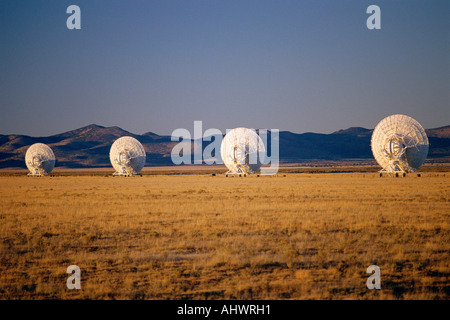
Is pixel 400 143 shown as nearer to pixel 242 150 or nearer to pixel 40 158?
pixel 242 150

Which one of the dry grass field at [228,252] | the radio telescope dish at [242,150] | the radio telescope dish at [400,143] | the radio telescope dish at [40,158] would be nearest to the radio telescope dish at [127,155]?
the radio telescope dish at [242,150]

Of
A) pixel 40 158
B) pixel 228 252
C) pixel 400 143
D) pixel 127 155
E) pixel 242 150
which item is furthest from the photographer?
pixel 40 158

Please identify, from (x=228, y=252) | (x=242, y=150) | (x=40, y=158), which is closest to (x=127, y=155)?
(x=242, y=150)

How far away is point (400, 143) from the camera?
58.7 m

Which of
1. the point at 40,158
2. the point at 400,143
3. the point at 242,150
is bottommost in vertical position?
the point at 40,158

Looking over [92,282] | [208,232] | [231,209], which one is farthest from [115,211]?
[92,282]

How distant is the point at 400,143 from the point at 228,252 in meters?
51.1

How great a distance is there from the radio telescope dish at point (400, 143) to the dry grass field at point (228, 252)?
36.3 meters

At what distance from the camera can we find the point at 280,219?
20.7m

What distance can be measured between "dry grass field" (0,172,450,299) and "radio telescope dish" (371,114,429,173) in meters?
36.3

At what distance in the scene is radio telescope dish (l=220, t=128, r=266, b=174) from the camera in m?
67.4

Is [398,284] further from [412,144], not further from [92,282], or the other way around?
[412,144]

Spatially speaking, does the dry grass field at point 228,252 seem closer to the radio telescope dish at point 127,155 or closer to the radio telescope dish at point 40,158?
the radio telescope dish at point 127,155

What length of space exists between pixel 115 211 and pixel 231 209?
6.51 meters
